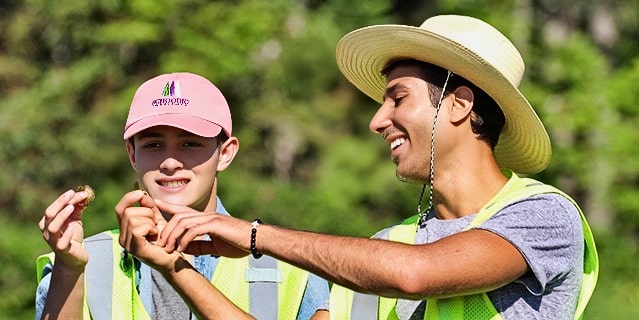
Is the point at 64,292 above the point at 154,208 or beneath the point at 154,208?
beneath

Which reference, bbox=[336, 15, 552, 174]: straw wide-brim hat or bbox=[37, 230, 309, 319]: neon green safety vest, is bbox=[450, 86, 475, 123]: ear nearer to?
bbox=[336, 15, 552, 174]: straw wide-brim hat

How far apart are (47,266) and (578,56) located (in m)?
Result: 21.4

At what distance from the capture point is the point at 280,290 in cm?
529

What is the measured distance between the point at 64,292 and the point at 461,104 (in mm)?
1490

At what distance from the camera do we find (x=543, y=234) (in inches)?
184

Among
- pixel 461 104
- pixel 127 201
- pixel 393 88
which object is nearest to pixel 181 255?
pixel 127 201

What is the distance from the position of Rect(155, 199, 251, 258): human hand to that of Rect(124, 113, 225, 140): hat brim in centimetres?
43

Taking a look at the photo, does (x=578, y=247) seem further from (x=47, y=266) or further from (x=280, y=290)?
(x=47, y=266)

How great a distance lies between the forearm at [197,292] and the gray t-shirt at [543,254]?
89 cm

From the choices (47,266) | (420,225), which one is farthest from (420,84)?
(47,266)

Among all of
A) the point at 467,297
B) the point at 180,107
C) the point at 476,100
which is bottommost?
the point at 467,297

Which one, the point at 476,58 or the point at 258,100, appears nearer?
the point at 476,58

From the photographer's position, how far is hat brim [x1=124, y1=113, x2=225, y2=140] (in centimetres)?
516

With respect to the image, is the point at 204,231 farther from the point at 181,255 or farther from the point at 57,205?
the point at 57,205
